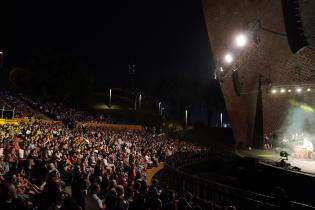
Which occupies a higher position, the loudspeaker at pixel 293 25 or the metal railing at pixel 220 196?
the loudspeaker at pixel 293 25

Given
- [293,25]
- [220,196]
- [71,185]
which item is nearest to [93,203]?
[71,185]

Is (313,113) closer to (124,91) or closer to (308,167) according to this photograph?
(308,167)

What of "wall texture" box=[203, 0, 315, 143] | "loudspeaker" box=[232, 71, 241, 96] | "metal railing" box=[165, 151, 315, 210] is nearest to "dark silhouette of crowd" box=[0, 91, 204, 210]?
"metal railing" box=[165, 151, 315, 210]

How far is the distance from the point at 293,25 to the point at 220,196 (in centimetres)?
1594

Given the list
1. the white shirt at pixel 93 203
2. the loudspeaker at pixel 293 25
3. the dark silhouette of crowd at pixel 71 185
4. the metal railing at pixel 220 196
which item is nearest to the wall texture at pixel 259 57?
the loudspeaker at pixel 293 25

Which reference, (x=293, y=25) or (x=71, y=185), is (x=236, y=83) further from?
(x=71, y=185)

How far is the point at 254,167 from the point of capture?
14.1 m

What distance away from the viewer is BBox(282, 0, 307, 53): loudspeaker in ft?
67.1

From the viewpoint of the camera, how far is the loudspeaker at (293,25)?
805 inches

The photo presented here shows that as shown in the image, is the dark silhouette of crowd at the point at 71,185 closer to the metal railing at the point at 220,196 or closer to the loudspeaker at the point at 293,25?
the metal railing at the point at 220,196

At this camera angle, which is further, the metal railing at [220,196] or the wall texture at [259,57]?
the wall texture at [259,57]

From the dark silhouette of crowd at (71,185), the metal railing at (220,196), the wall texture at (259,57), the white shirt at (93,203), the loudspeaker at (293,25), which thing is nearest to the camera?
the dark silhouette of crowd at (71,185)

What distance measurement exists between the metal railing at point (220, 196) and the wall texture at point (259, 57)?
11264 millimetres

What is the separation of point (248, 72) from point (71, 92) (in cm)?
3220
